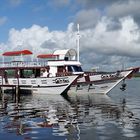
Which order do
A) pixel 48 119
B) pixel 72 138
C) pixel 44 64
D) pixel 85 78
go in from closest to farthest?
pixel 72 138
pixel 48 119
pixel 85 78
pixel 44 64

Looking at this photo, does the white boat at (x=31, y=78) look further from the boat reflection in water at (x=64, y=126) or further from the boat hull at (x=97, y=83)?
the boat reflection in water at (x=64, y=126)

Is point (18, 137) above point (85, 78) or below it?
below

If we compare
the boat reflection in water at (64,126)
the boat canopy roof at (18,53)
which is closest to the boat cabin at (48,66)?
the boat canopy roof at (18,53)

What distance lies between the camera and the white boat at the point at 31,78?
5175 cm

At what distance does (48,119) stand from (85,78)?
27073mm

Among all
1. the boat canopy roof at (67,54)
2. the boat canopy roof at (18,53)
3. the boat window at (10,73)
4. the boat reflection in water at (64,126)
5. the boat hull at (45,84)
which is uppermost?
the boat canopy roof at (18,53)

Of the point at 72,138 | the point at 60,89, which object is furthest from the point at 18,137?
the point at 60,89

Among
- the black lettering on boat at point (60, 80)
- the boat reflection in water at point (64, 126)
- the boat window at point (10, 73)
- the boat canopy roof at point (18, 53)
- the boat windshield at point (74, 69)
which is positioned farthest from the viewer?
the boat window at point (10, 73)

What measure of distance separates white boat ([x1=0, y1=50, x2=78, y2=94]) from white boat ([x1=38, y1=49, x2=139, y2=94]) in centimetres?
139

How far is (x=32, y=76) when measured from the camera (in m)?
56.4

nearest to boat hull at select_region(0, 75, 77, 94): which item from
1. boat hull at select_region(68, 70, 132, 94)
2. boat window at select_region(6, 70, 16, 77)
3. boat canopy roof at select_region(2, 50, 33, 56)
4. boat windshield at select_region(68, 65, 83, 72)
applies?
boat hull at select_region(68, 70, 132, 94)

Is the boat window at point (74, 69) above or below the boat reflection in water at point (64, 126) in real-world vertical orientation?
above

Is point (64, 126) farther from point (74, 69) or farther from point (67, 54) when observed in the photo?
point (67, 54)

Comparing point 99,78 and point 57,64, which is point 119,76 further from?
point 57,64
